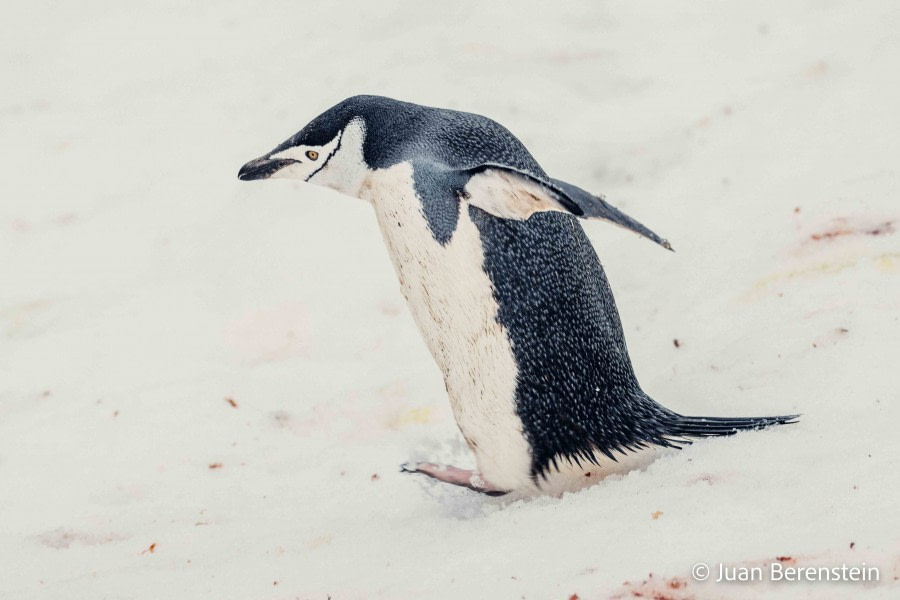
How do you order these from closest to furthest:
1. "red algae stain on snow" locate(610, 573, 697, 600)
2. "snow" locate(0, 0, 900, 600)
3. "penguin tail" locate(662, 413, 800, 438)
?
"red algae stain on snow" locate(610, 573, 697, 600)
"snow" locate(0, 0, 900, 600)
"penguin tail" locate(662, 413, 800, 438)

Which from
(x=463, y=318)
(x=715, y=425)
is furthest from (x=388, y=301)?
(x=715, y=425)

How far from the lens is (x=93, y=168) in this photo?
9.37 ft

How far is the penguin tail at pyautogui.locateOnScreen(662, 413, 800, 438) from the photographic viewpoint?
60.7 inches

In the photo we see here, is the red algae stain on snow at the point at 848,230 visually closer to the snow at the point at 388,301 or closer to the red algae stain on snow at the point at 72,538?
the snow at the point at 388,301

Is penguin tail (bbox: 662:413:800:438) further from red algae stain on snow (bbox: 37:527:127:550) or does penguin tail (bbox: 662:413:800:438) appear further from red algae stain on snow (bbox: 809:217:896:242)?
red algae stain on snow (bbox: 37:527:127:550)

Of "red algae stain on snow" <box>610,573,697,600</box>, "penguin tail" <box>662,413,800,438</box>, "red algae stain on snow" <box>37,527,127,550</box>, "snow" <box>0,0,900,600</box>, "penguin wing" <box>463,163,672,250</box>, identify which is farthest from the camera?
"red algae stain on snow" <box>37,527,127,550</box>

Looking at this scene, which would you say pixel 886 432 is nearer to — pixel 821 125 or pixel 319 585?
pixel 319 585

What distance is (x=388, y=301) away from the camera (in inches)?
91.8

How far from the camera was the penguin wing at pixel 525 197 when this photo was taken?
1301 mm

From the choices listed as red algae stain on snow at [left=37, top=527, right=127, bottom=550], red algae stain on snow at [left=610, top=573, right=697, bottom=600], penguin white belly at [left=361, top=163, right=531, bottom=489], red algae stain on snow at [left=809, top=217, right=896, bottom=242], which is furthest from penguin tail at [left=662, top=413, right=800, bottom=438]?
red algae stain on snow at [left=37, top=527, right=127, bottom=550]

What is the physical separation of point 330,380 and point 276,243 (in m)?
0.52

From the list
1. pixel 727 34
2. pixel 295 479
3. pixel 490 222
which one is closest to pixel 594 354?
pixel 490 222

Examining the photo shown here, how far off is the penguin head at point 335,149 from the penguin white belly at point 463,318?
0.11 ft

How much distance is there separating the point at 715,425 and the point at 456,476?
1.38ft
